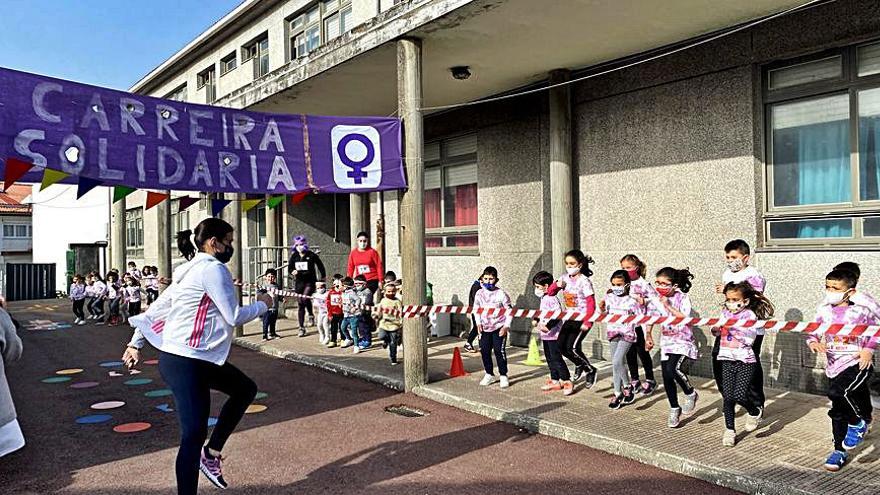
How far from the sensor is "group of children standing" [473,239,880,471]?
16.8 ft

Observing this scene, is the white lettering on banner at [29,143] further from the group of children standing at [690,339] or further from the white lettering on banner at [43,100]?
the group of children standing at [690,339]

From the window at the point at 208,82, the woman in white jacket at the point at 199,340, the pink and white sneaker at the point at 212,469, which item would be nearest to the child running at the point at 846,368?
the woman in white jacket at the point at 199,340

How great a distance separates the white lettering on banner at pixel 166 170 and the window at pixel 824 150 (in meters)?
7.11

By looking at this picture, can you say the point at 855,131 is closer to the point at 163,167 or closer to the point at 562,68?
the point at 562,68

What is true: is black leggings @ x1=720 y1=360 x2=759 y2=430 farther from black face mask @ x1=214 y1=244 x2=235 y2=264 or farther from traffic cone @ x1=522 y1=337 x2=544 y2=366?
black face mask @ x1=214 y1=244 x2=235 y2=264

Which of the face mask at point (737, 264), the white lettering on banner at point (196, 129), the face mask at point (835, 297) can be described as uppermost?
the white lettering on banner at point (196, 129)

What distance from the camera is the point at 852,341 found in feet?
16.7

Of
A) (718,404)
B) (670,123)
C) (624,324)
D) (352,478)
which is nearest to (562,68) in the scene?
(670,123)

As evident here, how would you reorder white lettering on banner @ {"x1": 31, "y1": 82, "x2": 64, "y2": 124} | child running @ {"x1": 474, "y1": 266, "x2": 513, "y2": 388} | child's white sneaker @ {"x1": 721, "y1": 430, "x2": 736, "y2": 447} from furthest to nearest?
child running @ {"x1": 474, "y1": 266, "x2": 513, "y2": 388} < white lettering on banner @ {"x1": 31, "y1": 82, "x2": 64, "y2": 124} < child's white sneaker @ {"x1": 721, "y1": 430, "x2": 736, "y2": 447}

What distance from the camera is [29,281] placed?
103 feet

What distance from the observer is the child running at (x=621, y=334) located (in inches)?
277

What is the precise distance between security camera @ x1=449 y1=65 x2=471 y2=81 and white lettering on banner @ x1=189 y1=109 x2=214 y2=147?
380 cm

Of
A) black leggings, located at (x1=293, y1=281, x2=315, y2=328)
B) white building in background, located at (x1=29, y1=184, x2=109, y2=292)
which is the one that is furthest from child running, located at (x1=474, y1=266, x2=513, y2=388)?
white building in background, located at (x1=29, y1=184, x2=109, y2=292)

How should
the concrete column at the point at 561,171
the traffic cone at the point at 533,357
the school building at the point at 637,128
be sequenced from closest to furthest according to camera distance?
the school building at the point at 637,128 → the traffic cone at the point at 533,357 → the concrete column at the point at 561,171
